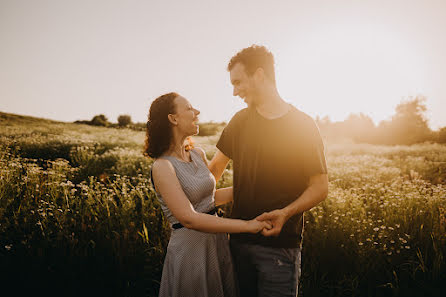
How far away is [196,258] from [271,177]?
2.96ft

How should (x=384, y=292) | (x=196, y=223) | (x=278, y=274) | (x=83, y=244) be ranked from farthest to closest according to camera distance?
(x=83, y=244)
(x=384, y=292)
(x=278, y=274)
(x=196, y=223)

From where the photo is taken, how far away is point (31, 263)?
10.1 feet

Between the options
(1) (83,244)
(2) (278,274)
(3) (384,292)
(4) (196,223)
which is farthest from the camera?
(1) (83,244)

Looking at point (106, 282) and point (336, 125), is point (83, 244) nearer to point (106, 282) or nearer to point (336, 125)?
point (106, 282)

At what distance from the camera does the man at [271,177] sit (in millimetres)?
1889

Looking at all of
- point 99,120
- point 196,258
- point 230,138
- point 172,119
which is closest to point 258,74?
point 230,138

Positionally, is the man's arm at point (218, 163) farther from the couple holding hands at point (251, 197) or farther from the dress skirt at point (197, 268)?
the dress skirt at point (197, 268)

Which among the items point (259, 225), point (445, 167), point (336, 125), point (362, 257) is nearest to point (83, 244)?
point (259, 225)

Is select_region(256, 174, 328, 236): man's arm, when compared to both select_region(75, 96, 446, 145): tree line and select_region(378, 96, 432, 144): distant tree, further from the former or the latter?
select_region(378, 96, 432, 144): distant tree

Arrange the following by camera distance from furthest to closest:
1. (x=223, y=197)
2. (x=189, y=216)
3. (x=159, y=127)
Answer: (x=223, y=197), (x=159, y=127), (x=189, y=216)

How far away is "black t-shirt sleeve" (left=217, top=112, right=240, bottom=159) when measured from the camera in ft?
7.59

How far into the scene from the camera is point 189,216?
178cm

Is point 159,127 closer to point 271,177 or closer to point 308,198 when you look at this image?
point 271,177

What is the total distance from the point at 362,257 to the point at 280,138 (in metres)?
2.34
